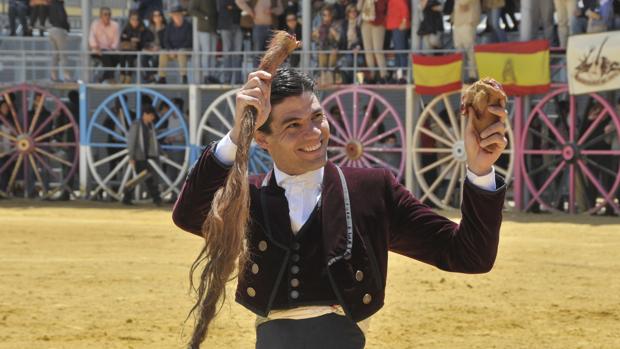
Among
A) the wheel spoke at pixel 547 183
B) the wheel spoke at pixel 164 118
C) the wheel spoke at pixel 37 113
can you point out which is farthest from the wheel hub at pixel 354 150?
the wheel spoke at pixel 37 113

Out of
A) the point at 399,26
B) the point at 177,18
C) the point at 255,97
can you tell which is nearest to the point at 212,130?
the point at 177,18

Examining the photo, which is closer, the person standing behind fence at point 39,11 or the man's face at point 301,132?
the man's face at point 301,132

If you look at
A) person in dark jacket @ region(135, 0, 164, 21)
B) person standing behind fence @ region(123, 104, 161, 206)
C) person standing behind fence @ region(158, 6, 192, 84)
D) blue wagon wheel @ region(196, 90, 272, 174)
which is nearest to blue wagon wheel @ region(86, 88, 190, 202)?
person standing behind fence @ region(123, 104, 161, 206)

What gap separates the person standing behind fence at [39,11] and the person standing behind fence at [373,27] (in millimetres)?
6342

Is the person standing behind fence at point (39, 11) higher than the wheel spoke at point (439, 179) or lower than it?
higher

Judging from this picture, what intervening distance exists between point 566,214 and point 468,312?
7.68m

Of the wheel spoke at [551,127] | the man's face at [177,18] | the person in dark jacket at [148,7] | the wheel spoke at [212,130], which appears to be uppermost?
the person in dark jacket at [148,7]

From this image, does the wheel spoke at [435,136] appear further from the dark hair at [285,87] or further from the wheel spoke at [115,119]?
the dark hair at [285,87]

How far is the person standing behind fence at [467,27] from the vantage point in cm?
1738

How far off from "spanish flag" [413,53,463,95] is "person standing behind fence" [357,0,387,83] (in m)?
0.55

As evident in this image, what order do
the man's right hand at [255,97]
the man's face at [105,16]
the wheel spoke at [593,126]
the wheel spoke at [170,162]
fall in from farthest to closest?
the man's face at [105,16]
the wheel spoke at [170,162]
the wheel spoke at [593,126]
the man's right hand at [255,97]

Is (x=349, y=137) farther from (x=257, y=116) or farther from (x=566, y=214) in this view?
(x=257, y=116)

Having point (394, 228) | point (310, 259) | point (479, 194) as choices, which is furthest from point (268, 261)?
point (479, 194)

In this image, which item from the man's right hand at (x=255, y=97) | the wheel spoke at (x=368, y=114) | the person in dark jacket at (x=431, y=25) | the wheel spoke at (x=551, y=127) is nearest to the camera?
the man's right hand at (x=255, y=97)
